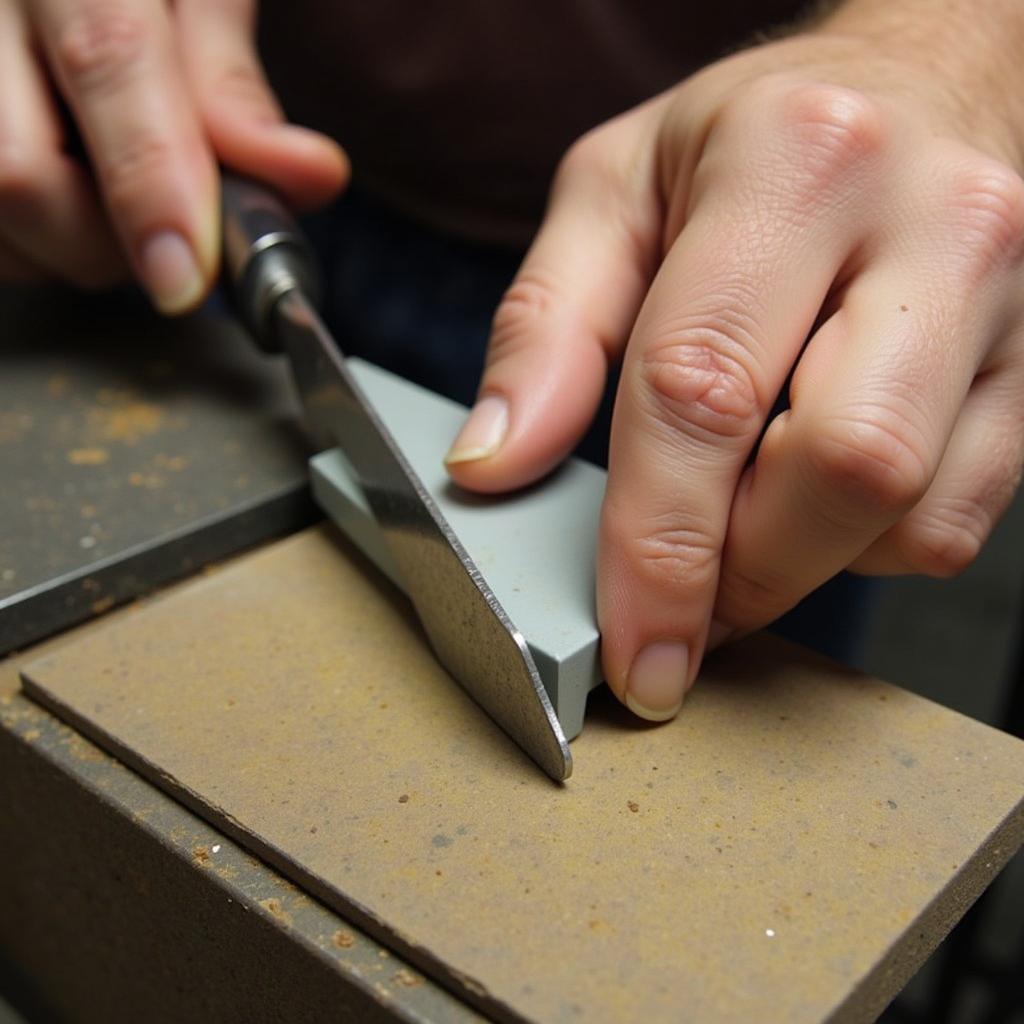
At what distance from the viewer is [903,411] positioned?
1.97 feet

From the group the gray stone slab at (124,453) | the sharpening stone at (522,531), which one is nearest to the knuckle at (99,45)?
the gray stone slab at (124,453)

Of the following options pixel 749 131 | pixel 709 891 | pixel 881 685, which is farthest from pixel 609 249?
pixel 709 891

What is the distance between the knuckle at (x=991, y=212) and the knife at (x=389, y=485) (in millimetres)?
368

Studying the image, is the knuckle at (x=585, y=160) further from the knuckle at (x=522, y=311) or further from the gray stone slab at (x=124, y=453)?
the gray stone slab at (x=124, y=453)

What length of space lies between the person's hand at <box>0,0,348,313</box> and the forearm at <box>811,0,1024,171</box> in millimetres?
542

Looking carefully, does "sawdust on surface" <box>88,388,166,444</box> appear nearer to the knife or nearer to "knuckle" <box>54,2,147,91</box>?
the knife

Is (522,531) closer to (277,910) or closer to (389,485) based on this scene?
(389,485)

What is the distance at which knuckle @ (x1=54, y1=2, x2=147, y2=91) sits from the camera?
1.00 metres

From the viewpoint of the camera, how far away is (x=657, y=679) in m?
0.64

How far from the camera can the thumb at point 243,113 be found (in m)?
1.06

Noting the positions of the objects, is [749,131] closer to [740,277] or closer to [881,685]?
[740,277]

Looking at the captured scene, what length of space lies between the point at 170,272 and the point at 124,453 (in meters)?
0.20

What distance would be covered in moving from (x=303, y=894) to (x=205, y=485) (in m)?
0.42

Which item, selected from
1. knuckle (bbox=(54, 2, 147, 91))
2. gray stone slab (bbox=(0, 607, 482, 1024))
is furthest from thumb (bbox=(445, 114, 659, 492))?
knuckle (bbox=(54, 2, 147, 91))
